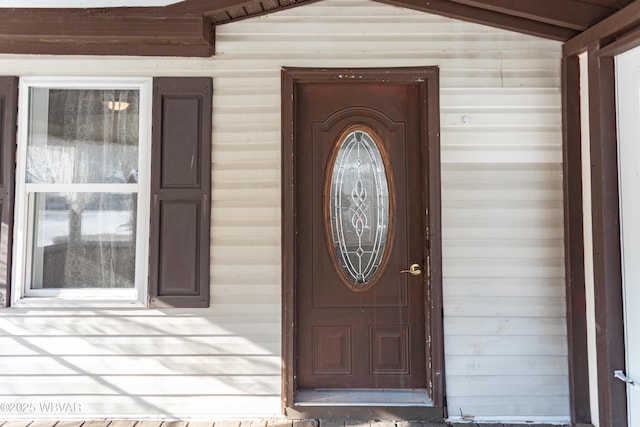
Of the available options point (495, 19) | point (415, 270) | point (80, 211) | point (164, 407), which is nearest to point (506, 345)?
point (415, 270)

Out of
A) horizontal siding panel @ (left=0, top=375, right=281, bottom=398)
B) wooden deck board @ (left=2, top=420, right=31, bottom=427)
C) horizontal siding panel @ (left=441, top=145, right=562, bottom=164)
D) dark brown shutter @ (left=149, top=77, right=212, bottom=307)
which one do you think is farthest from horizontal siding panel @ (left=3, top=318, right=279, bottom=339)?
horizontal siding panel @ (left=441, top=145, right=562, bottom=164)

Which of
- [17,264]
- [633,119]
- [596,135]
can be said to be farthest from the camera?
[17,264]

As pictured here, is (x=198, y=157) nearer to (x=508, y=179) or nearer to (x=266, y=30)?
(x=266, y=30)

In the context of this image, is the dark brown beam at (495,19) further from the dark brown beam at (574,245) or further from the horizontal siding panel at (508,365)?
the horizontal siding panel at (508,365)

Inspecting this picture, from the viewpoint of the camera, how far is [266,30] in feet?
8.86

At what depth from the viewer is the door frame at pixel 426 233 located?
2.56 meters

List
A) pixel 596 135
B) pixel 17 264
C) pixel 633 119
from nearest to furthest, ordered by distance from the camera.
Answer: pixel 633 119 → pixel 596 135 → pixel 17 264

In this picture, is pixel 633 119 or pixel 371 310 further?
pixel 371 310

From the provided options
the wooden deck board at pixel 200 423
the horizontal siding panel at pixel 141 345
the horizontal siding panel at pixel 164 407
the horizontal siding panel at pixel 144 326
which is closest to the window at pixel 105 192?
the horizontal siding panel at pixel 144 326

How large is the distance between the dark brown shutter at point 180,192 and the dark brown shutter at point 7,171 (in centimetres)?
85

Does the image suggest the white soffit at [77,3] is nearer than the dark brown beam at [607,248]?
No

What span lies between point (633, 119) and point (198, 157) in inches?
96.9

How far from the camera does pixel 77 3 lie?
8.06ft

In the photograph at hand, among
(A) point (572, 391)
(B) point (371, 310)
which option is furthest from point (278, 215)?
(A) point (572, 391)
